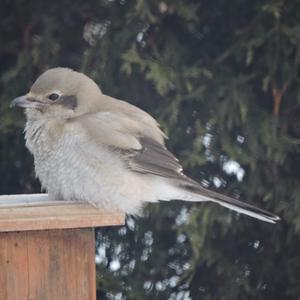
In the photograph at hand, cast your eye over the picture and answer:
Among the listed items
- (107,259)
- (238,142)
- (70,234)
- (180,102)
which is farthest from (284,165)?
(70,234)

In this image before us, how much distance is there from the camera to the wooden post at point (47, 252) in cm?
257

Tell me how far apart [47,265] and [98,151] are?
0.79m

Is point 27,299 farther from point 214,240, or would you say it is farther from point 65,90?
point 214,240

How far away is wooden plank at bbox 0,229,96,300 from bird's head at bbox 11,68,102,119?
0.91 meters

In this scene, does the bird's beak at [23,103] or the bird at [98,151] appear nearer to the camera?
the bird at [98,151]

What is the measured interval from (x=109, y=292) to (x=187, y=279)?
362mm

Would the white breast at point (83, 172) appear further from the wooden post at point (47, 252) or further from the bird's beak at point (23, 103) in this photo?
the wooden post at point (47, 252)

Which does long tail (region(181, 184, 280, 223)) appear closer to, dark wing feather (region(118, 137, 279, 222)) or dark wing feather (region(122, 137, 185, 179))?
dark wing feather (region(118, 137, 279, 222))

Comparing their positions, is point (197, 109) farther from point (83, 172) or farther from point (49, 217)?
point (49, 217)

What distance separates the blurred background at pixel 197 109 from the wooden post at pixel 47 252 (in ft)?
4.27

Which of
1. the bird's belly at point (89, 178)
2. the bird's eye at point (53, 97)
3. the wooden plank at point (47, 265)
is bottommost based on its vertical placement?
the wooden plank at point (47, 265)

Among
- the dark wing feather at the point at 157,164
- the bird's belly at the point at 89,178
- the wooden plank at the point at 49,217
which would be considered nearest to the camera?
the wooden plank at the point at 49,217

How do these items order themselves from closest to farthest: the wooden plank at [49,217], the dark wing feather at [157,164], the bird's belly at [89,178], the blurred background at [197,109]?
1. the wooden plank at [49,217]
2. the bird's belly at [89,178]
3. the dark wing feather at [157,164]
4. the blurred background at [197,109]

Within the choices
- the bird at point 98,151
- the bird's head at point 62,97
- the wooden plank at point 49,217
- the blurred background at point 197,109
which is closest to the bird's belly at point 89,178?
the bird at point 98,151
